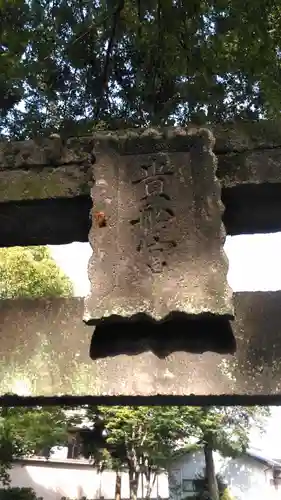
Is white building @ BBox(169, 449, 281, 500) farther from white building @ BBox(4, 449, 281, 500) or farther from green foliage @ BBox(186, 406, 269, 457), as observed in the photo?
green foliage @ BBox(186, 406, 269, 457)

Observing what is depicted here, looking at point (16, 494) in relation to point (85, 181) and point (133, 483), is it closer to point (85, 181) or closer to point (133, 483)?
point (133, 483)

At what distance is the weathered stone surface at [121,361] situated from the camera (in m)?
2.18

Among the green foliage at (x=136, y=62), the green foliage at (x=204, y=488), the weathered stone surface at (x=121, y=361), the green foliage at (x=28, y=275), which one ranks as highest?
the green foliage at (x=28, y=275)

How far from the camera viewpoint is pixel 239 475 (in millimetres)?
27781

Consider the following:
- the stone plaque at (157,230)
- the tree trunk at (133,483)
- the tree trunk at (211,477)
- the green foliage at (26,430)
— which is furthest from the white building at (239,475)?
the stone plaque at (157,230)

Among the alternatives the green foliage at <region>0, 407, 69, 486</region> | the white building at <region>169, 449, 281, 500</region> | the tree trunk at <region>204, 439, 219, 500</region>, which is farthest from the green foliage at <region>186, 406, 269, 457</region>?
the green foliage at <region>0, 407, 69, 486</region>

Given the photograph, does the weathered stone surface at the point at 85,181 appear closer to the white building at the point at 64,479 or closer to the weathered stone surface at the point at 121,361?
the weathered stone surface at the point at 121,361

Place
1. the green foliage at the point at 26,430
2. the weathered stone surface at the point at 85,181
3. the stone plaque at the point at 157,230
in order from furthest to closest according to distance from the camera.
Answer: the green foliage at the point at 26,430 < the weathered stone surface at the point at 85,181 < the stone plaque at the point at 157,230

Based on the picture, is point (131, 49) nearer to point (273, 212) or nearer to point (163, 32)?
point (163, 32)

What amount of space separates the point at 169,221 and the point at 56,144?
0.73m

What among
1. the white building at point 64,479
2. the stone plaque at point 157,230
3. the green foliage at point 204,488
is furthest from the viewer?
the green foliage at point 204,488

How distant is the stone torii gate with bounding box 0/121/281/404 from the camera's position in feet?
7.12

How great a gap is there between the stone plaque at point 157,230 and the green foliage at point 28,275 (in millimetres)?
11385

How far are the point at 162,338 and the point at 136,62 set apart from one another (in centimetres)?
324
